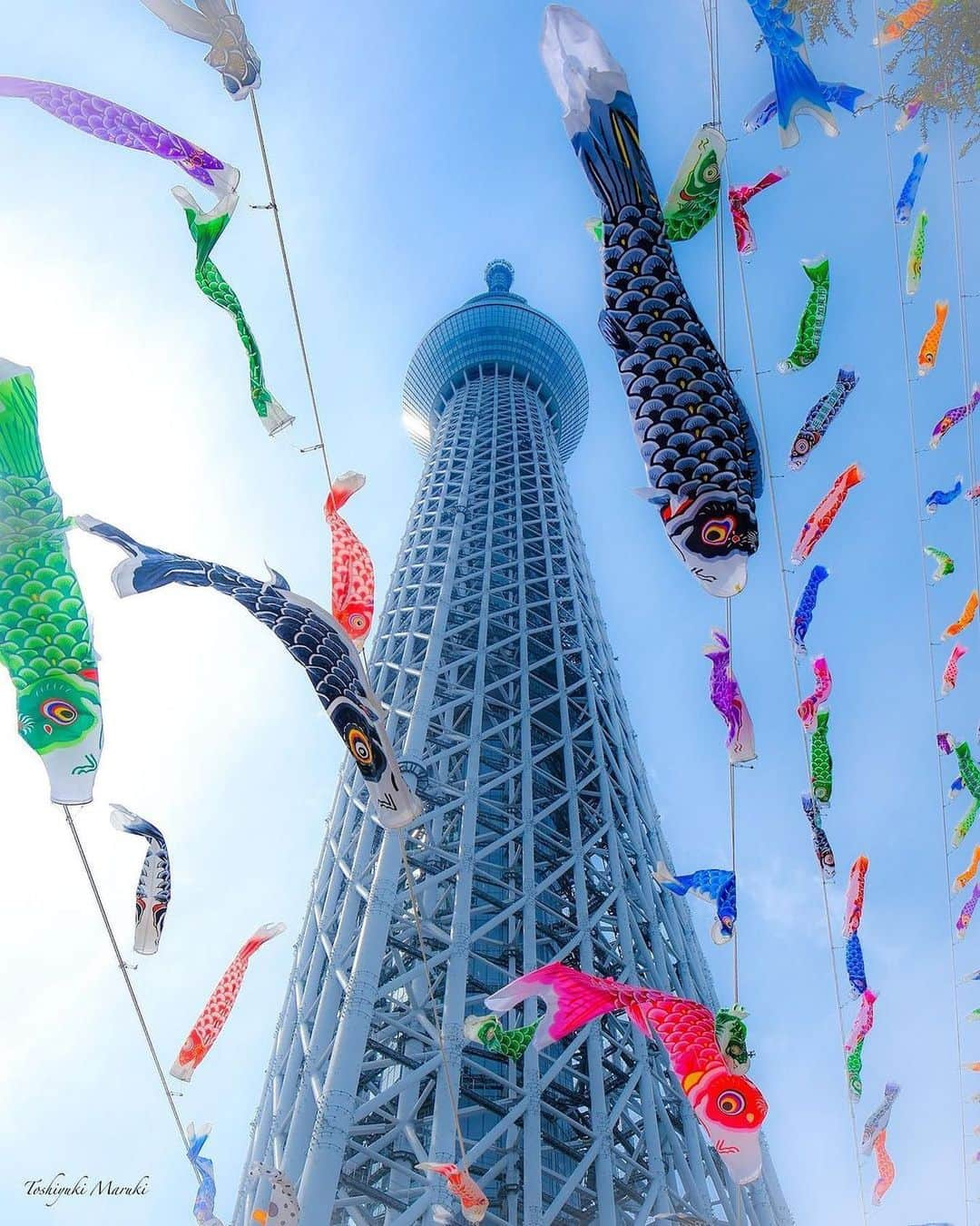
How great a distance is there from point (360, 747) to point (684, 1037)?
4.77 metres

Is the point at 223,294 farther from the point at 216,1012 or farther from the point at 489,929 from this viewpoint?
the point at 489,929

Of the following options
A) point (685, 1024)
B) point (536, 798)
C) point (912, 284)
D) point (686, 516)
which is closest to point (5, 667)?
point (686, 516)

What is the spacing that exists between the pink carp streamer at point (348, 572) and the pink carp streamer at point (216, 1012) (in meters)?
6.69

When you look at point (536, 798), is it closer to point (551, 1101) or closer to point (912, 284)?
point (551, 1101)

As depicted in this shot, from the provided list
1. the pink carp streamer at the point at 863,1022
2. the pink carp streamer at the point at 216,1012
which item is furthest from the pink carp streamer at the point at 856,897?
the pink carp streamer at the point at 216,1012

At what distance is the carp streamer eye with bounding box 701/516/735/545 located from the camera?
26.8 feet

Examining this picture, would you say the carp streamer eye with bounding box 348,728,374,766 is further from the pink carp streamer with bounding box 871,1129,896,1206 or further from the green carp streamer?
the pink carp streamer with bounding box 871,1129,896,1206

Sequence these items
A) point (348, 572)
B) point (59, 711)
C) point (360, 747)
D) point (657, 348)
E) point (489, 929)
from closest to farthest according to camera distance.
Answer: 1. point (657, 348)
2. point (59, 711)
3. point (360, 747)
4. point (348, 572)
5. point (489, 929)

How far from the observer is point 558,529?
42.6 m

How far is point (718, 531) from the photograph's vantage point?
26.8 feet

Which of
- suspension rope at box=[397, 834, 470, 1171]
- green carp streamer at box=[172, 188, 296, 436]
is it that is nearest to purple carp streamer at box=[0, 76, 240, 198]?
green carp streamer at box=[172, 188, 296, 436]

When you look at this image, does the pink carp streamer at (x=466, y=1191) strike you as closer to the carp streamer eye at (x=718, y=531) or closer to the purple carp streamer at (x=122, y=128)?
the carp streamer eye at (x=718, y=531)

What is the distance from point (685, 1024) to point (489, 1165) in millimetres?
10777

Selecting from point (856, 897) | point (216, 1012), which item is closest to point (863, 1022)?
point (856, 897)
